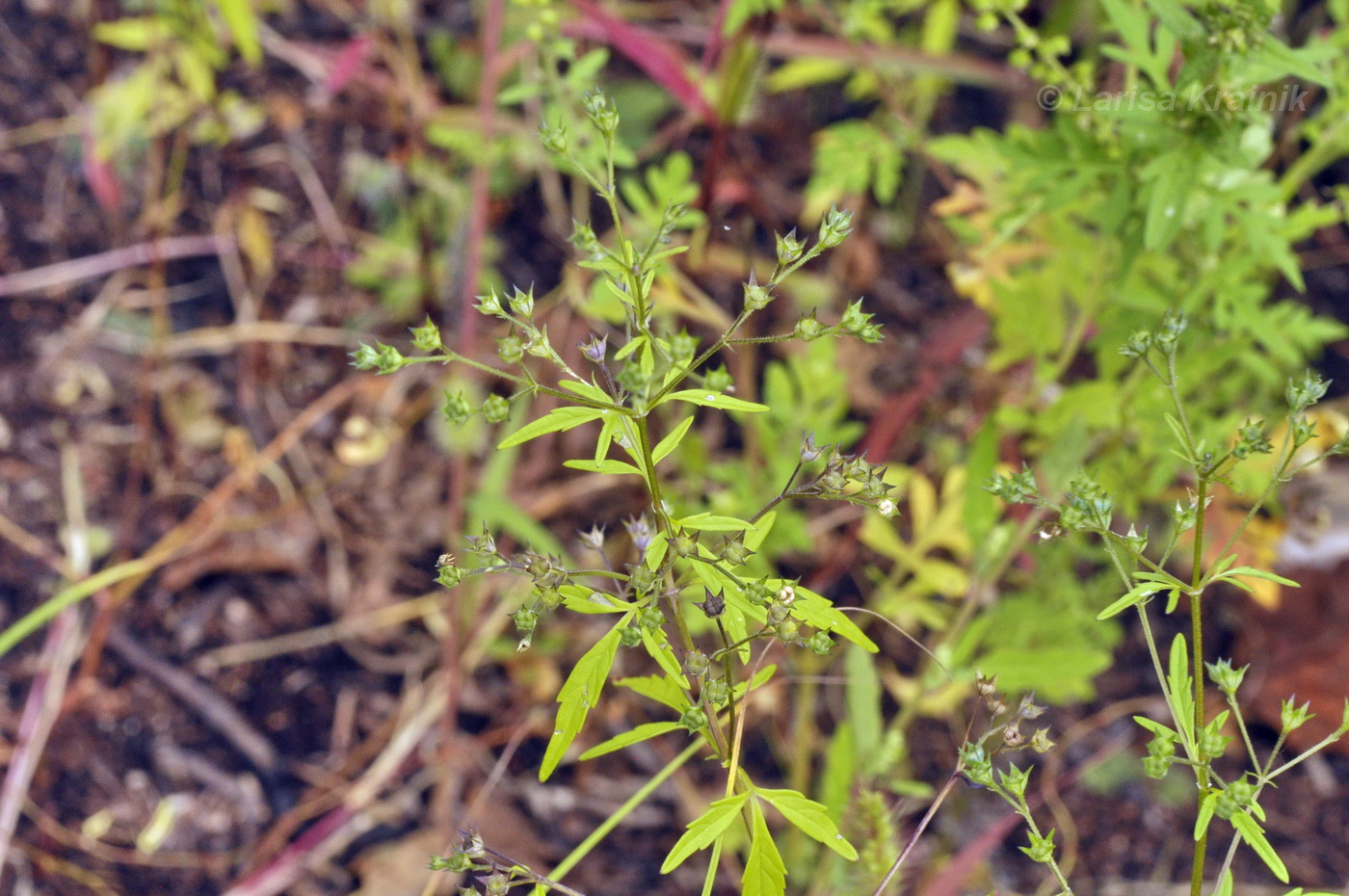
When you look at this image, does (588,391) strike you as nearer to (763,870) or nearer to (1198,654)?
(763,870)

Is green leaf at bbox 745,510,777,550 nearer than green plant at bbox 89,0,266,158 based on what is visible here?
Yes

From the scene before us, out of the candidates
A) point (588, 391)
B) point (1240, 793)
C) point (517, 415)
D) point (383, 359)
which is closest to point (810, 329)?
point (588, 391)

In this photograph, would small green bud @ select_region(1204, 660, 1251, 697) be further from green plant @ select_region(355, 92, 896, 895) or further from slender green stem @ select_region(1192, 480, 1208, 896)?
green plant @ select_region(355, 92, 896, 895)

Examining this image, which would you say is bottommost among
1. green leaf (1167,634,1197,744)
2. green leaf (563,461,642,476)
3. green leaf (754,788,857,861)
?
Answer: green leaf (754,788,857,861)

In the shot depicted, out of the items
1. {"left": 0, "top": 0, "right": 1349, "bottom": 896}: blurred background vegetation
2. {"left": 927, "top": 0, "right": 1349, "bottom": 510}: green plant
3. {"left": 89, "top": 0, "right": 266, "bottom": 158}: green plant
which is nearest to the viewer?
Answer: {"left": 927, "top": 0, "right": 1349, "bottom": 510}: green plant

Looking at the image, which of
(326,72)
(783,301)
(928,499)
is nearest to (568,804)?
(928,499)

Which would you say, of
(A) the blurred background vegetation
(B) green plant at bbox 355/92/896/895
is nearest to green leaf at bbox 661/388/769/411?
(B) green plant at bbox 355/92/896/895

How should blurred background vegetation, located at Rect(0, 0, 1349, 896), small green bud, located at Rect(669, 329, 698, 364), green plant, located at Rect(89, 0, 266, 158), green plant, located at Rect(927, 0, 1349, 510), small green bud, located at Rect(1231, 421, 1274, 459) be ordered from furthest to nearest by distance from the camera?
green plant, located at Rect(89, 0, 266, 158) → blurred background vegetation, located at Rect(0, 0, 1349, 896) → green plant, located at Rect(927, 0, 1349, 510) → small green bud, located at Rect(1231, 421, 1274, 459) → small green bud, located at Rect(669, 329, 698, 364)
